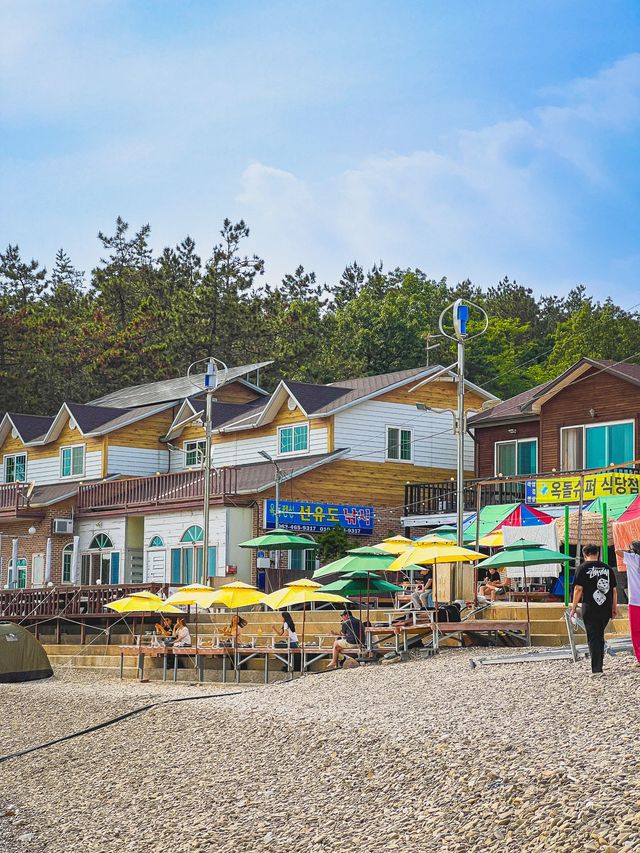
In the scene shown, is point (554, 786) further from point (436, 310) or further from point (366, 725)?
point (436, 310)

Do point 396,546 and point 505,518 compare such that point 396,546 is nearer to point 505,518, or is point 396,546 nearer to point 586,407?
point 505,518

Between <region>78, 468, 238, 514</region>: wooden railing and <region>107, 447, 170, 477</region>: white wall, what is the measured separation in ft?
11.2

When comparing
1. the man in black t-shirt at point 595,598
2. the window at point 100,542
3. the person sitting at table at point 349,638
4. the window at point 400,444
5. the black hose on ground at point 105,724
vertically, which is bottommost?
A: the black hose on ground at point 105,724

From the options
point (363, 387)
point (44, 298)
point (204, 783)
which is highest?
point (44, 298)

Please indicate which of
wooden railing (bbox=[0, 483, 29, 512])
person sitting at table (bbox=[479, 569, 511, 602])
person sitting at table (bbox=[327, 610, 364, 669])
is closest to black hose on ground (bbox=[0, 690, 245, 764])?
person sitting at table (bbox=[327, 610, 364, 669])

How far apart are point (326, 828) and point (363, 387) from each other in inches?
1301

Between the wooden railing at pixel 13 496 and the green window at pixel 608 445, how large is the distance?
2011cm

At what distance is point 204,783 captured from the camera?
1548 cm

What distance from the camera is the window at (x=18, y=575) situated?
150 ft

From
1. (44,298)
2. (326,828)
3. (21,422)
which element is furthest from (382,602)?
(44,298)

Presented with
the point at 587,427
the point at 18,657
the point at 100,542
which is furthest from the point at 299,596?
the point at 100,542

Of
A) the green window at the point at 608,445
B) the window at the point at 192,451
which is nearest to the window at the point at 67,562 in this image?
the window at the point at 192,451

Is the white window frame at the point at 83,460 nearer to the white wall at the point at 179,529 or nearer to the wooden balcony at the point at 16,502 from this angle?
the wooden balcony at the point at 16,502

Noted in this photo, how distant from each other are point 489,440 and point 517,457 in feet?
4.54
